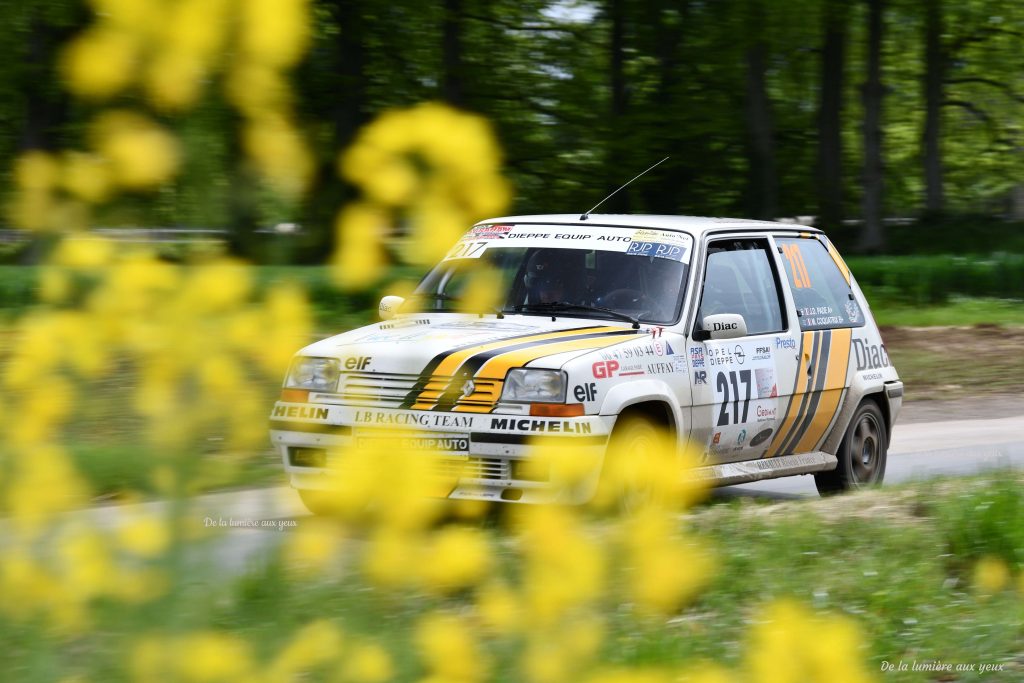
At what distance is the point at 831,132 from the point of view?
104 feet

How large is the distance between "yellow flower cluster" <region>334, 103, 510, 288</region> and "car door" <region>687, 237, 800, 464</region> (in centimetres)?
611

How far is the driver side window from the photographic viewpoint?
916 cm

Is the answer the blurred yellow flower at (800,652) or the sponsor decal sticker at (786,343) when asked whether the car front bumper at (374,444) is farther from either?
the sponsor decal sticker at (786,343)

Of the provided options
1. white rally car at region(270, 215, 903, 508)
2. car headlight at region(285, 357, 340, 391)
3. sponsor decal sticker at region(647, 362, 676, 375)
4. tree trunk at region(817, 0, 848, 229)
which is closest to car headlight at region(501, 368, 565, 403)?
white rally car at region(270, 215, 903, 508)

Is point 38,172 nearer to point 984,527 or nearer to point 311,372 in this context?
point 311,372

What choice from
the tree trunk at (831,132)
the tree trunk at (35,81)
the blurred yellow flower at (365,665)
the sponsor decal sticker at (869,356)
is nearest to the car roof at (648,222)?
the sponsor decal sticker at (869,356)

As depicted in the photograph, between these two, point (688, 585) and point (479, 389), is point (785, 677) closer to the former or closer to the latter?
point (688, 585)

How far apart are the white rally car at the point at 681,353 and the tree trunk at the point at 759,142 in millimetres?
18535

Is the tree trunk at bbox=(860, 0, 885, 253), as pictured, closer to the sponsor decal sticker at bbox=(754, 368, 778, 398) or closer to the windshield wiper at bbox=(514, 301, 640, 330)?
the sponsor decal sticker at bbox=(754, 368, 778, 398)

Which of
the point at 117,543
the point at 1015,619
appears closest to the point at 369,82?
the point at 1015,619

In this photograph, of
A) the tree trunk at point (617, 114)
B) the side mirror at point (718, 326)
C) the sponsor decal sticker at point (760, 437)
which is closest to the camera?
the side mirror at point (718, 326)

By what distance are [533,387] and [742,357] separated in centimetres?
174

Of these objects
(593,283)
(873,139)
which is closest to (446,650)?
(593,283)

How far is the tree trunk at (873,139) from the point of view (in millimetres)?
29812
